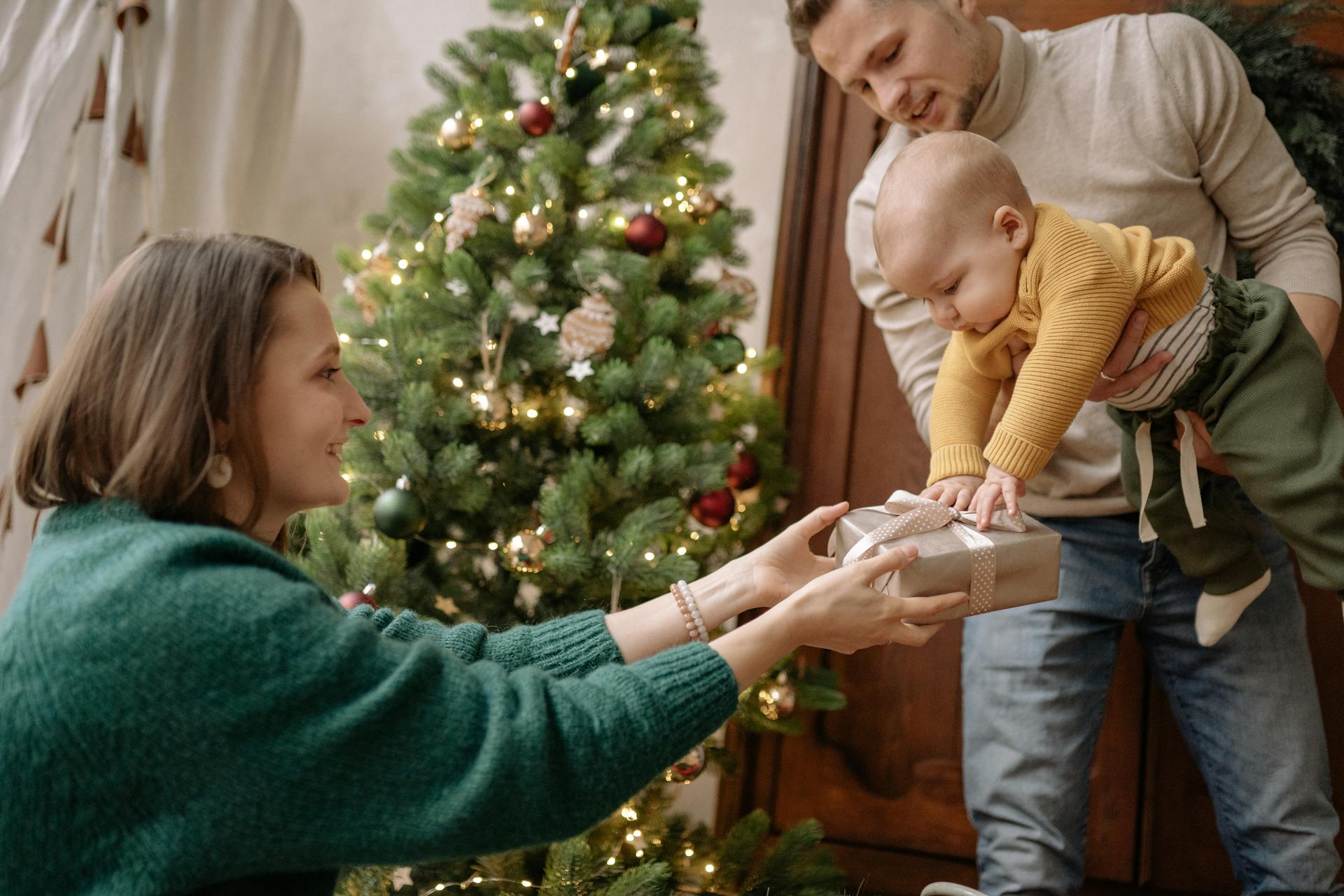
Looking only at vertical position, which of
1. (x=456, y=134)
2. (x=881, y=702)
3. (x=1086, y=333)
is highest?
(x=456, y=134)

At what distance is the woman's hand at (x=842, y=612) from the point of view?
1.04 m

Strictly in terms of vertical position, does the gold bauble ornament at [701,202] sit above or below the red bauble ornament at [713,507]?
above

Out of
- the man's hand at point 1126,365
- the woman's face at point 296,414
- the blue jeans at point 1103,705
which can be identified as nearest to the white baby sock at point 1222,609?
the blue jeans at point 1103,705

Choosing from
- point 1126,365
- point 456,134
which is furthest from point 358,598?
point 1126,365

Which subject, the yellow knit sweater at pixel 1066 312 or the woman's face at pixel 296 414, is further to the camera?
the yellow knit sweater at pixel 1066 312

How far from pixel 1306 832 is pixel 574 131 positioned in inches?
64.3

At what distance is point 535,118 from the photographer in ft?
5.98

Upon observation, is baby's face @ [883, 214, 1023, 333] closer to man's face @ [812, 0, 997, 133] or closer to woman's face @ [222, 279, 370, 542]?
man's face @ [812, 0, 997, 133]

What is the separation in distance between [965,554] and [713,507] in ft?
2.56

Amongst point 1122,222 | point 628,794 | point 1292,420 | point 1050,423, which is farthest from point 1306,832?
point 628,794

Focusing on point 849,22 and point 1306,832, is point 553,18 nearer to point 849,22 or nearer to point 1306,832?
point 849,22

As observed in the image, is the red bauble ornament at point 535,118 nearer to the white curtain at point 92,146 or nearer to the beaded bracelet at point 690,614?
the white curtain at point 92,146

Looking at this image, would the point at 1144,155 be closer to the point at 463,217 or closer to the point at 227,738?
the point at 463,217

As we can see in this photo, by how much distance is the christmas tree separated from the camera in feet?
5.67
